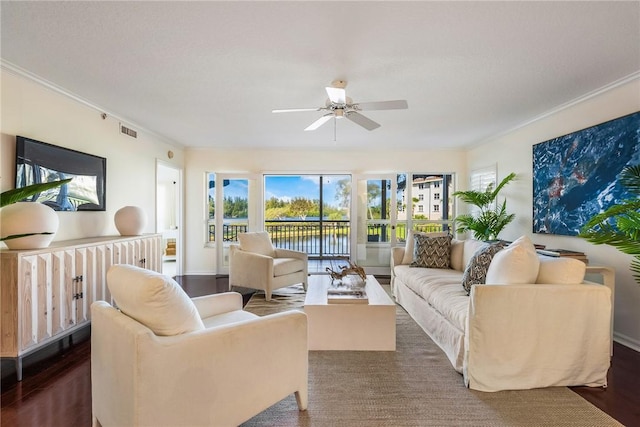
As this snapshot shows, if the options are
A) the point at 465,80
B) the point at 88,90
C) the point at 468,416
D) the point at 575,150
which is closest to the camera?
the point at 468,416

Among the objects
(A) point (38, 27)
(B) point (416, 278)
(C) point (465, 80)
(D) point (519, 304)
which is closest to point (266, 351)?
(D) point (519, 304)

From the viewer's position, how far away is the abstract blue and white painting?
2721 millimetres

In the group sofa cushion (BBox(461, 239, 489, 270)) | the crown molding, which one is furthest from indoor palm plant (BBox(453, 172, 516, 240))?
sofa cushion (BBox(461, 239, 489, 270))

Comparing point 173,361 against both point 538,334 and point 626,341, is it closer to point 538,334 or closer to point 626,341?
point 538,334

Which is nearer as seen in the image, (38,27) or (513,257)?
(38,27)

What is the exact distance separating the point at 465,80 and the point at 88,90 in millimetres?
3548

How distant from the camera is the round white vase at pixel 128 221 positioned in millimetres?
3531

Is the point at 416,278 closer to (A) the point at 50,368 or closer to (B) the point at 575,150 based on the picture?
(B) the point at 575,150

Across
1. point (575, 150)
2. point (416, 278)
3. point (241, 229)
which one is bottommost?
point (416, 278)

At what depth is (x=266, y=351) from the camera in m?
1.58

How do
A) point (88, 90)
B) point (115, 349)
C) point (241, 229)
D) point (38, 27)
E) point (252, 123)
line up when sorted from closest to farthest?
point (115, 349) → point (38, 27) → point (88, 90) → point (252, 123) → point (241, 229)

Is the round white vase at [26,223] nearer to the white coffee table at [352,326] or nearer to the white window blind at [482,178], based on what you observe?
the white coffee table at [352,326]

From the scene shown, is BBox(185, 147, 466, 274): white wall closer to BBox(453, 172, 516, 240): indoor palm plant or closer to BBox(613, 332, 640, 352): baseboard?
BBox(453, 172, 516, 240): indoor palm plant

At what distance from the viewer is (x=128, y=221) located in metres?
3.54
